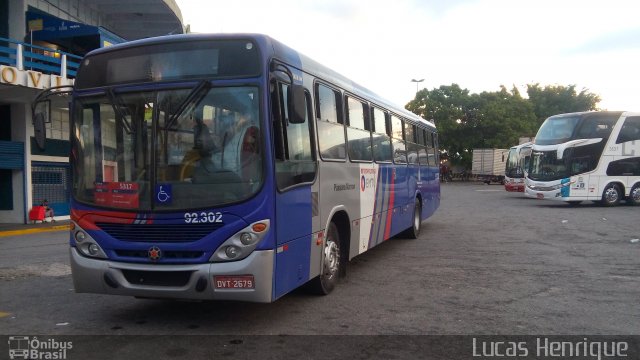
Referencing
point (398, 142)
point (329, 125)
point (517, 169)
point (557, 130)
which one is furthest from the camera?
point (517, 169)

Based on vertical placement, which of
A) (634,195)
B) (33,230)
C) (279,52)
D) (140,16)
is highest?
(140,16)

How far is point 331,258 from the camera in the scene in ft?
21.4

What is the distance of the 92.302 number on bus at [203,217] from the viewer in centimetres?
475

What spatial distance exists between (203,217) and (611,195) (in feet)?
68.4

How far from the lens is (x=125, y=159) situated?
5055mm

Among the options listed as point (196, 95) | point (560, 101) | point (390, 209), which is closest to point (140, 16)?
point (390, 209)

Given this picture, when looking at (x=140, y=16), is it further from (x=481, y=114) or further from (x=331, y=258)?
(x=481, y=114)

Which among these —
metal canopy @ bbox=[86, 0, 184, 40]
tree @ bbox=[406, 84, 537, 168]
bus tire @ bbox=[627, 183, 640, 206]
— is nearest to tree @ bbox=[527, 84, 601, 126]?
tree @ bbox=[406, 84, 537, 168]

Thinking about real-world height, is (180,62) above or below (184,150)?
above

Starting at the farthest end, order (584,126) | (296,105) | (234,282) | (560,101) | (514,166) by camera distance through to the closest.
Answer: (560,101)
(514,166)
(584,126)
(296,105)
(234,282)

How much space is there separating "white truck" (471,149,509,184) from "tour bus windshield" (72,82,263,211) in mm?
41424

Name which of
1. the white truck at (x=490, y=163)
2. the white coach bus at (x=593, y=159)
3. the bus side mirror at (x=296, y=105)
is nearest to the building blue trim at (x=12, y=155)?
the bus side mirror at (x=296, y=105)

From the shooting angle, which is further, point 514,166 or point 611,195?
point 514,166

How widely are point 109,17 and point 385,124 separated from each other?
1665cm
